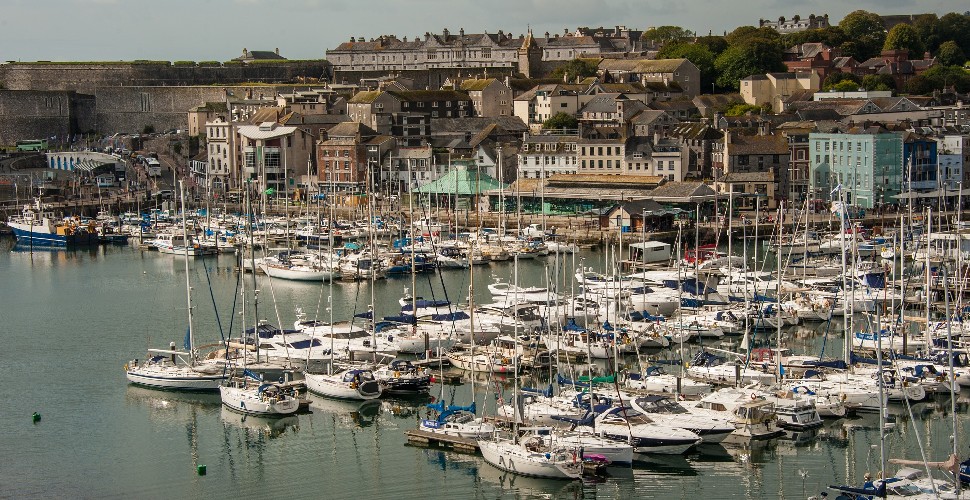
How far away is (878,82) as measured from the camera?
183 feet

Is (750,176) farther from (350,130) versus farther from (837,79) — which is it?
(837,79)

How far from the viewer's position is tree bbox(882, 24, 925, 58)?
63.3 m

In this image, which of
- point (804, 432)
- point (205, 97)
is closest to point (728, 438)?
point (804, 432)

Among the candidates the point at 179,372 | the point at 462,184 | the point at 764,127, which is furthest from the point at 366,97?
the point at 179,372

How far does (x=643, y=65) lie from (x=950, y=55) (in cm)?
1395

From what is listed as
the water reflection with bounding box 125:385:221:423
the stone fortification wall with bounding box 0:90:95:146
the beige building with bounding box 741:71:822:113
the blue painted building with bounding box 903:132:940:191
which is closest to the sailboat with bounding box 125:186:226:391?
the water reflection with bounding box 125:385:221:423

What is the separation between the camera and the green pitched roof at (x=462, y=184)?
145 ft

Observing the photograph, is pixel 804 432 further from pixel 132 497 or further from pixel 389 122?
pixel 389 122

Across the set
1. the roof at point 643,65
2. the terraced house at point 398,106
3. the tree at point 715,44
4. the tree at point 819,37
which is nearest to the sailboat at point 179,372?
the terraced house at point 398,106

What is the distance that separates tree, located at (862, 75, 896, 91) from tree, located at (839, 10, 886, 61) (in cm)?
603

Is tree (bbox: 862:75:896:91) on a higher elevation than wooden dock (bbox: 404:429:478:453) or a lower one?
higher

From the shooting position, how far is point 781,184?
42.1 meters

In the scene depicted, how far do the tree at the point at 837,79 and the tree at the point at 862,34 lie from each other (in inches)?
209

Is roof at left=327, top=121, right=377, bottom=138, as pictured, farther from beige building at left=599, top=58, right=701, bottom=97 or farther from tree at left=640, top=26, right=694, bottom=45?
tree at left=640, top=26, right=694, bottom=45
